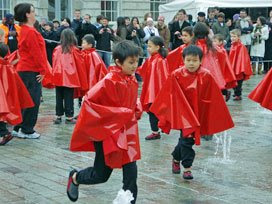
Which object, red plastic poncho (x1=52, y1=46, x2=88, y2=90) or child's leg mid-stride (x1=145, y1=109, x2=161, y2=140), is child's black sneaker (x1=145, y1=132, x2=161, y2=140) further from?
red plastic poncho (x1=52, y1=46, x2=88, y2=90)

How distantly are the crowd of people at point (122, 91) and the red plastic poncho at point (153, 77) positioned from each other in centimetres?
2

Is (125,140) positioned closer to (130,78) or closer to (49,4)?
(130,78)

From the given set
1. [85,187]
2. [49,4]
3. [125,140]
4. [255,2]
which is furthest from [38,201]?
[49,4]

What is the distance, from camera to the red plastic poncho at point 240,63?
15.4 metres

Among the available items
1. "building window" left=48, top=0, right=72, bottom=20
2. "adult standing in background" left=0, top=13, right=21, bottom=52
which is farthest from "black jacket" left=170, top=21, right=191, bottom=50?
"building window" left=48, top=0, right=72, bottom=20

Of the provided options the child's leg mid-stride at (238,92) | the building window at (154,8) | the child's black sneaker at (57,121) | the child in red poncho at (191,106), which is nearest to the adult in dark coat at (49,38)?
the child's leg mid-stride at (238,92)

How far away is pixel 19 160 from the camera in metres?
8.69

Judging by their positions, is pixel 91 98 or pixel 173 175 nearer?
pixel 91 98

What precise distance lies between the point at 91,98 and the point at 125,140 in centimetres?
48

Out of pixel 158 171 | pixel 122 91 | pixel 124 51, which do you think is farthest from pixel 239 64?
pixel 122 91

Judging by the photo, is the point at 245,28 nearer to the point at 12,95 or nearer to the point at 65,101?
the point at 65,101

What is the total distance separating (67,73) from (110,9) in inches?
781

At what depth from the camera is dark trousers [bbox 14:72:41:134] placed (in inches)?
403

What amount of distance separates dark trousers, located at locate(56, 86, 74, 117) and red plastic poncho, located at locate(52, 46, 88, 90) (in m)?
0.21
